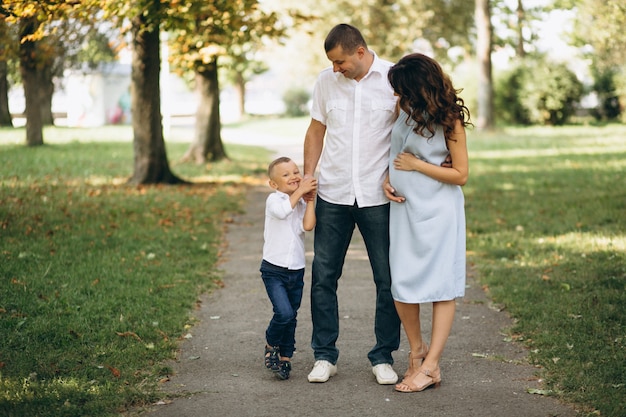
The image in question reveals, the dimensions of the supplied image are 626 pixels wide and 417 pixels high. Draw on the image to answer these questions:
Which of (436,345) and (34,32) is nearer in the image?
(436,345)

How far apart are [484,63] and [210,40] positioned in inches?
669

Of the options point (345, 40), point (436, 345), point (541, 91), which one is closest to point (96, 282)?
point (436, 345)

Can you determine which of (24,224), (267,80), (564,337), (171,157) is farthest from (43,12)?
(267,80)

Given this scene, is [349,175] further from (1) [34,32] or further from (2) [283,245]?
(1) [34,32]

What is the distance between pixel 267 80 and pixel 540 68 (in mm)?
115479

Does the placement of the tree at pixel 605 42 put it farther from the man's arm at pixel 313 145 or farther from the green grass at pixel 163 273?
the man's arm at pixel 313 145

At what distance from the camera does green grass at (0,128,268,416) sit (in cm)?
494

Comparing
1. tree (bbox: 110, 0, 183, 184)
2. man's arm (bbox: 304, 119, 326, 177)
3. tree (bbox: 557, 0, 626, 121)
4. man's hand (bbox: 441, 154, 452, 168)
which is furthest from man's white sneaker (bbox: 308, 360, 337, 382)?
tree (bbox: 557, 0, 626, 121)

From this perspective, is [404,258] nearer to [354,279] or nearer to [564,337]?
[564,337]

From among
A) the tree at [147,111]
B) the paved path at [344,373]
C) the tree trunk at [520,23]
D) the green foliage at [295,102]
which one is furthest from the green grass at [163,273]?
the green foliage at [295,102]

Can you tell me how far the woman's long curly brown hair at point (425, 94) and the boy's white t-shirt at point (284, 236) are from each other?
3.04 ft

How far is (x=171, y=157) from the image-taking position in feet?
72.2

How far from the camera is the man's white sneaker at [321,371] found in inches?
203

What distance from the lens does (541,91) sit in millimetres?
34906
